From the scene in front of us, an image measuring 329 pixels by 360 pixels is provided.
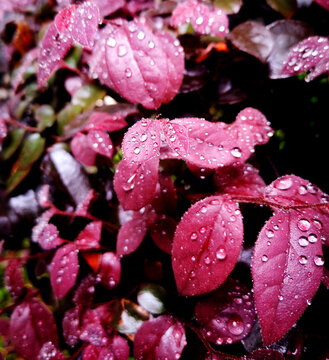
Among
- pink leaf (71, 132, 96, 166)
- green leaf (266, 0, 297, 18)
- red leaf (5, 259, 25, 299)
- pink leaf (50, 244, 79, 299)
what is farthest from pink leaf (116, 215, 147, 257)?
green leaf (266, 0, 297, 18)

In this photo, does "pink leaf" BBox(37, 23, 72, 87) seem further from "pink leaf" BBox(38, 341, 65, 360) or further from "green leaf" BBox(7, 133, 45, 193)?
"pink leaf" BBox(38, 341, 65, 360)

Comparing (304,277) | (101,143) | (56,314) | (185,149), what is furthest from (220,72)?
(56,314)

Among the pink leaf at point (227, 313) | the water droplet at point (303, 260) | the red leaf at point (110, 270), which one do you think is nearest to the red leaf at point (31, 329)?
the red leaf at point (110, 270)

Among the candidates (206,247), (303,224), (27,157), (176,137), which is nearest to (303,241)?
(303,224)

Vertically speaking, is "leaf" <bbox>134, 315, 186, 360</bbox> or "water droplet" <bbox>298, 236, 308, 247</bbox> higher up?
"water droplet" <bbox>298, 236, 308, 247</bbox>

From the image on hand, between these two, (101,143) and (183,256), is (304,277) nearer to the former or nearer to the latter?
(183,256)

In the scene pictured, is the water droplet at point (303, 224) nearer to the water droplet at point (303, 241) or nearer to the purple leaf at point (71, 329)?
the water droplet at point (303, 241)

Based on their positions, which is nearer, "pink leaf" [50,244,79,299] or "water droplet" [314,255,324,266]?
"water droplet" [314,255,324,266]
